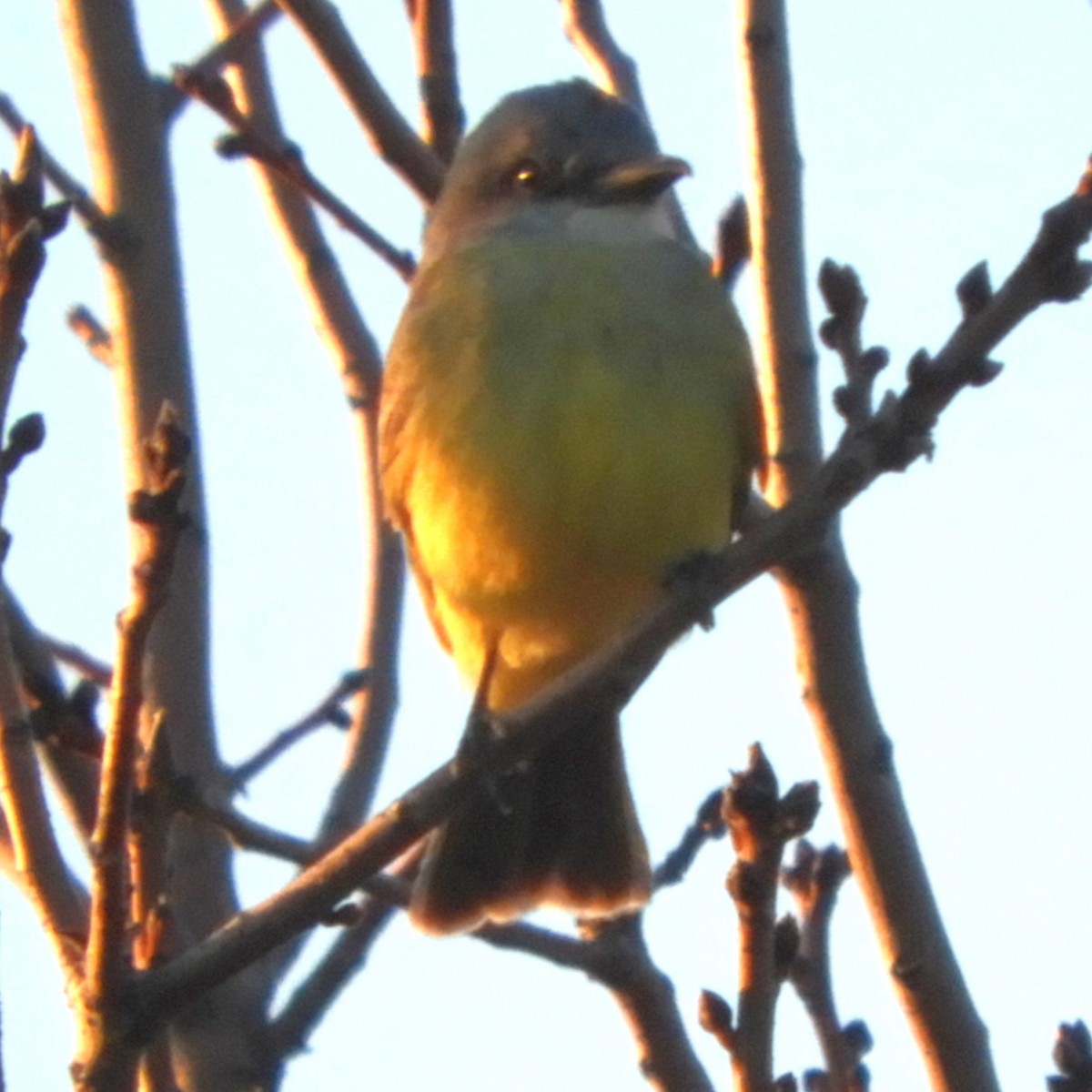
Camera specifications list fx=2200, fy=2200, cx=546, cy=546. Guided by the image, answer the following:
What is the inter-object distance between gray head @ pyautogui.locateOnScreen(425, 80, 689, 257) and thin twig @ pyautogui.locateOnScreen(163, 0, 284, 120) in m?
0.58

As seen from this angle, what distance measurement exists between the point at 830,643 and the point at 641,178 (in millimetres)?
1755

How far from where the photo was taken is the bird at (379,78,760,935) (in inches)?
189

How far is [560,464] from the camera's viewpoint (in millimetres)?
4766

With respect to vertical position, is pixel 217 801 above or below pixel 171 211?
below

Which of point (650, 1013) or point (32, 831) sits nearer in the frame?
point (32, 831)

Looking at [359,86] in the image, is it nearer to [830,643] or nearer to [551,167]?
[551,167]

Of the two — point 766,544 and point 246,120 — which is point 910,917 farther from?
point 246,120

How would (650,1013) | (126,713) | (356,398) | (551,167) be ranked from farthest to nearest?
(551,167) < (356,398) < (650,1013) < (126,713)

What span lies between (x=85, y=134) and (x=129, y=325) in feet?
1.68

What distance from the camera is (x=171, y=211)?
497cm

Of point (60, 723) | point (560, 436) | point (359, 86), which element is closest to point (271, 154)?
point (359, 86)

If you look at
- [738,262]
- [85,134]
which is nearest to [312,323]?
[85,134]

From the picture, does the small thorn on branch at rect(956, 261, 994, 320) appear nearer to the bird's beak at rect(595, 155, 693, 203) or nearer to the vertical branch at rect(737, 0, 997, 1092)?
the vertical branch at rect(737, 0, 997, 1092)

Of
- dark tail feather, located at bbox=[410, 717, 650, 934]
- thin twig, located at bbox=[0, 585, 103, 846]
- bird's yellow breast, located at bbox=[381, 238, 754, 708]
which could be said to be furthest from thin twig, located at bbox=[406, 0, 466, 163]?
thin twig, located at bbox=[0, 585, 103, 846]
